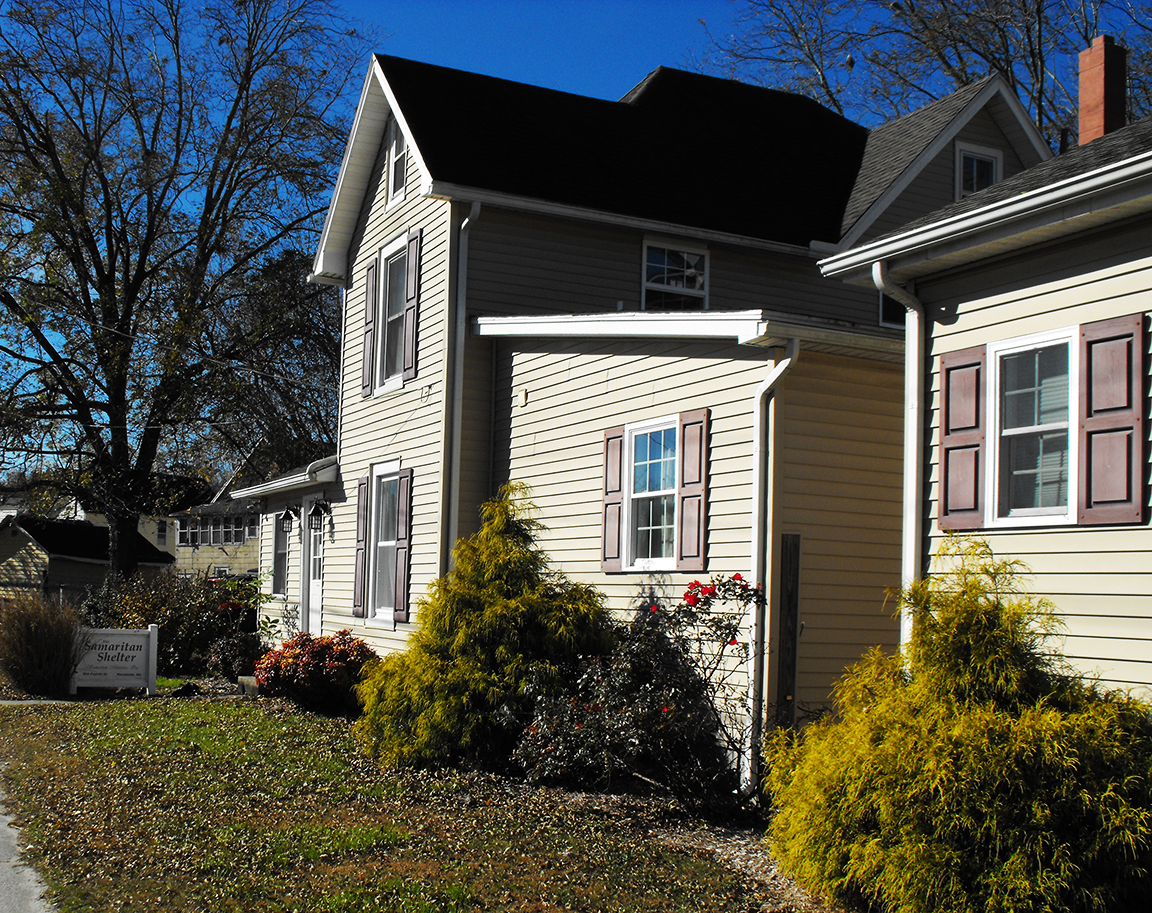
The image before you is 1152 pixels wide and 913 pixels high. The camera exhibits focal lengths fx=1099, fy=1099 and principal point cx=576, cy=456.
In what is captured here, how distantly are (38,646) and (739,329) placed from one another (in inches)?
479

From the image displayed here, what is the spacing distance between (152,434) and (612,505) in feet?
67.3

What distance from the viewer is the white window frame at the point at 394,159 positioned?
15.9 meters

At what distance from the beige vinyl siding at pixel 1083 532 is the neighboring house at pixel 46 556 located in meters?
35.5

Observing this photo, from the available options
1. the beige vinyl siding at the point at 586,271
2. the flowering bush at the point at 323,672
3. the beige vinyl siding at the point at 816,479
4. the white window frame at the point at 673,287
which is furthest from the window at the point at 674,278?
the flowering bush at the point at 323,672

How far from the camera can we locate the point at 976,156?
16859 mm

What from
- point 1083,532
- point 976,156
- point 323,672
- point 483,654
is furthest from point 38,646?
point 976,156

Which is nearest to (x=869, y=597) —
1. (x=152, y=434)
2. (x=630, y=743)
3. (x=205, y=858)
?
(x=630, y=743)

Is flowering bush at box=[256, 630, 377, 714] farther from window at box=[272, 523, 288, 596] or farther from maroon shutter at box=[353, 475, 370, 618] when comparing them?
window at box=[272, 523, 288, 596]

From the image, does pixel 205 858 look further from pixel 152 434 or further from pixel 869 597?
pixel 152 434

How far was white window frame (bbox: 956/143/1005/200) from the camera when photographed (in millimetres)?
16672

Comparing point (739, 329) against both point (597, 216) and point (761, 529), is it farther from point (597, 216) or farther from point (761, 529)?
point (597, 216)

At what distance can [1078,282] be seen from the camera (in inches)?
276

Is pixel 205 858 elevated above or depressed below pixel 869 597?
below

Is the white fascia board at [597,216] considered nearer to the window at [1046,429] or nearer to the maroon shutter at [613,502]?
the maroon shutter at [613,502]
